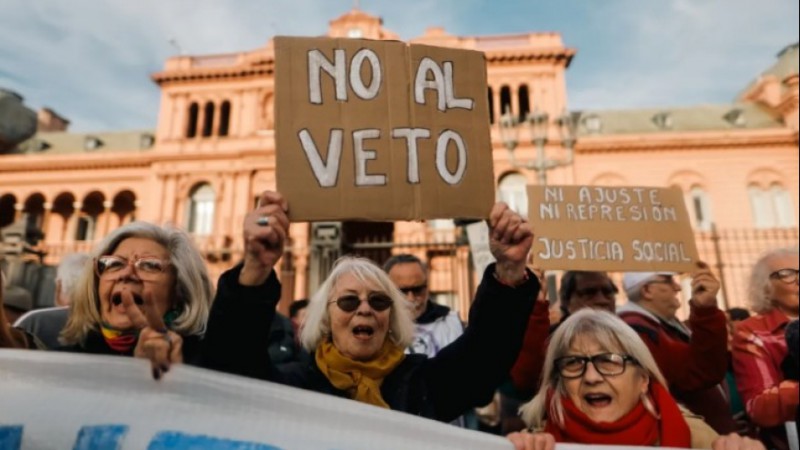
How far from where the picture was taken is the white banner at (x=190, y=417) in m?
1.79

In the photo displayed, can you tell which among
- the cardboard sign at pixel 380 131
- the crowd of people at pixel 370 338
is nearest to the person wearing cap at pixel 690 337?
the crowd of people at pixel 370 338

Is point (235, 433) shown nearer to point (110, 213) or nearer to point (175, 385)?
point (175, 385)

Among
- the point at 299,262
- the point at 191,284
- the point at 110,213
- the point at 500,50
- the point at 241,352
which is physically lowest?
the point at 241,352

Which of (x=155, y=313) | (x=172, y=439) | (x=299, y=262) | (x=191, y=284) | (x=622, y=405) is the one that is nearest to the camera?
(x=155, y=313)

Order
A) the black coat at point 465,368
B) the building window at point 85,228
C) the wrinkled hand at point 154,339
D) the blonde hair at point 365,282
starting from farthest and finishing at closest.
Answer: the building window at point 85,228
the blonde hair at point 365,282
the black coat at point 465,368
the wrinkled hand at point 154,339

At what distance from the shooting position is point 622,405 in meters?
2.10

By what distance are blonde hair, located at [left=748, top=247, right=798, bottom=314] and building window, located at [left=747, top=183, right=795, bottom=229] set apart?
74.9 ft

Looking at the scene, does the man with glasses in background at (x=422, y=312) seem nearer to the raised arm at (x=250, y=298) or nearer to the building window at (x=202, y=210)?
the raised arm at (x=250, y=298)

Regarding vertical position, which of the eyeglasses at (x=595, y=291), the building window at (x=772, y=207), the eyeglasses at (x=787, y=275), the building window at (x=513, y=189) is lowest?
the eyeglasses at (x=595, y=291)

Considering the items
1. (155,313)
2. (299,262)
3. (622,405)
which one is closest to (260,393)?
(155,313)

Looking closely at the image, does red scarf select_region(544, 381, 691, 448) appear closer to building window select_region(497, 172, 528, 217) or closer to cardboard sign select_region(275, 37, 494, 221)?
cardboard sign select_region(275, 37, 494, 221)

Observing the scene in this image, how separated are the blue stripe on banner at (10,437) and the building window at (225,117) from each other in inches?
1032

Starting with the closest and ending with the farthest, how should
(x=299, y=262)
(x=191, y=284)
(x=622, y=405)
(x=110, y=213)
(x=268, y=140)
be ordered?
(x=622, y=405), (x=191, y=284), (x=299, y=262), (x=268, y=140), (x=110, y=213)

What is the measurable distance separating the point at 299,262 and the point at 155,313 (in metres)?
19.7
